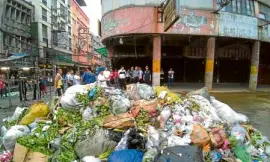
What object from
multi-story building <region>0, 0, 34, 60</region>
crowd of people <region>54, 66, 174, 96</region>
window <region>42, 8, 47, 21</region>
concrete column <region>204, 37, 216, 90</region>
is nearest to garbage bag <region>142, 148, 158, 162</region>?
crowd of people <region>54, 66, 174, 96</region>

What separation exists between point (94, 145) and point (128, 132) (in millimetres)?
578

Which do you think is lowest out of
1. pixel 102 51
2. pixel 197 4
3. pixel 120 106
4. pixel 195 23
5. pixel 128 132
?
pixel 128 132

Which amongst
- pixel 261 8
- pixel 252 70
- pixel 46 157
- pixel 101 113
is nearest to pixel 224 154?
pixel 101 113

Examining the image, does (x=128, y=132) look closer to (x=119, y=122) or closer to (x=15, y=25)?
(x=119, y=122)

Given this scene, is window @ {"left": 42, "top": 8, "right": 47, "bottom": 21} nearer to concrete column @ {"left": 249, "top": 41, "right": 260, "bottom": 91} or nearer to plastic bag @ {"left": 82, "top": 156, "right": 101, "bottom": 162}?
concrete column @ {"left": 249, "top": 41, "right": 260, "bottom": 91}

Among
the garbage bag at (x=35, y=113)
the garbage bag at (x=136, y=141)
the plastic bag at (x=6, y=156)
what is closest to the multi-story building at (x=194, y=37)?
the garbage bag at (x=35, y=113)

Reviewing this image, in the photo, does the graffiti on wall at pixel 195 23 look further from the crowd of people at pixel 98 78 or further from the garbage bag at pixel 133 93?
the garbage bag at pixel 133 93

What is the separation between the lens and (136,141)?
14.7 ft

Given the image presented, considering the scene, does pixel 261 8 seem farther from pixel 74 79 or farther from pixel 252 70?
pixel 74 79

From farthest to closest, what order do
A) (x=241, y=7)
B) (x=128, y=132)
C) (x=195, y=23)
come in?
1. (x=241, y=7)
2. (x=195, y=23)
3. (x=128, y=132)

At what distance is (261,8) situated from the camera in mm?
21562

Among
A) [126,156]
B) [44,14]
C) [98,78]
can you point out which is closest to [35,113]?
[126,156]

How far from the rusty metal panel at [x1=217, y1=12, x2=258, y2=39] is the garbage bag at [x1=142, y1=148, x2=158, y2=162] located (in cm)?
1610

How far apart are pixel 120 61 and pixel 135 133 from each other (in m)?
20.1
